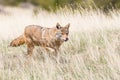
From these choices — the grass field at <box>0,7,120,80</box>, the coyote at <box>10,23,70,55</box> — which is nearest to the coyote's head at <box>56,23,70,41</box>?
the coyote at <box>10,23,70,55</box>

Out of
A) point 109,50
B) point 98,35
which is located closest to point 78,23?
point 98,35

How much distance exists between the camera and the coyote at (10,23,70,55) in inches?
337

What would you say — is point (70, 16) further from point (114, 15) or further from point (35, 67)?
point (35, 67)

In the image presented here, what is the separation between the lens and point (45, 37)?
881 centimetres

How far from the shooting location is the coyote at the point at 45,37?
8562mm

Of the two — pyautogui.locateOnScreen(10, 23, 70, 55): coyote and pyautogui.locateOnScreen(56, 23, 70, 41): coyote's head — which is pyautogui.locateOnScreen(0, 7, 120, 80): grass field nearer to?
pyautogui.locateOnScreen(10, 23, 70, 55): coyote

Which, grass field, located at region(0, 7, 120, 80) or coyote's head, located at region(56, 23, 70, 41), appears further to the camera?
coyote's head, located at region(56, 23, 70, 41)

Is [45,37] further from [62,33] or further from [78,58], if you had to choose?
[78,58]

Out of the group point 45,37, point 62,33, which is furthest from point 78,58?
point 45,37

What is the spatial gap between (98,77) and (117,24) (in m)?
3.22

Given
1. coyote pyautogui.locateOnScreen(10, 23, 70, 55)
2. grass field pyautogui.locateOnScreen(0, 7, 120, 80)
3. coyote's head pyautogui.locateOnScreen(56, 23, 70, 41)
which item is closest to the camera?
grass field pyautogui.locateOnScreen(0, 7, 120, 80)

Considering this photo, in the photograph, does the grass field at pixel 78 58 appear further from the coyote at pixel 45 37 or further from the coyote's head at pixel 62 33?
the coyote's head at pixel 62 33

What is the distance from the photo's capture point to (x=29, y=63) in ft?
27.0

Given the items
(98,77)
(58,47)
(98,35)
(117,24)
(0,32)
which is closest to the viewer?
(98,77)
